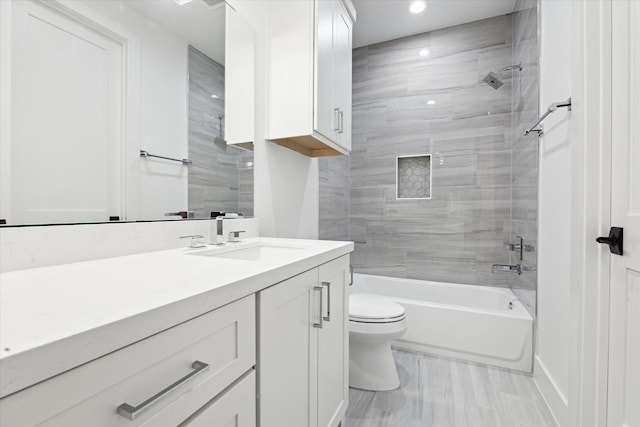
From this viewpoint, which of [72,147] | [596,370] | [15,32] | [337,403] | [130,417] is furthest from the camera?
[337,403]

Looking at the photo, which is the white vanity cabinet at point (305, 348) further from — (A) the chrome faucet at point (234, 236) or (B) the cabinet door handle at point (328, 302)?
(A) the chrome faucet at point (234, 236)

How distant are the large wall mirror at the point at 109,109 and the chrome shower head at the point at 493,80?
2089 millimetres

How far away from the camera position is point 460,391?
1754mm

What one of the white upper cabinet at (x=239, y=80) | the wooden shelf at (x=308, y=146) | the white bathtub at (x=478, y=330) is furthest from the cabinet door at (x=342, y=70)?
the white bathtub at (x=478, y=330)

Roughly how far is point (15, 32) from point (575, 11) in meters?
1.90

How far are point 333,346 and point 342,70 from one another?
1.60 m

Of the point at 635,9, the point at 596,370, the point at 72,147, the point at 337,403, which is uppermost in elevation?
the point at 635,9

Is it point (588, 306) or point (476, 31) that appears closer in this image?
point (588, 306)

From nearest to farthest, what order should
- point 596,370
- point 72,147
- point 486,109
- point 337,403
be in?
point 72,147 < point 596,370 < point 337,403 < point 486,109

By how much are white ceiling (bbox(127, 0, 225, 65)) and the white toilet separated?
5.25ft

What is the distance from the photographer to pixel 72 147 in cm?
83

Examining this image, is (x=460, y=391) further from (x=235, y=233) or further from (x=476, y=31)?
(x=476, y=31)

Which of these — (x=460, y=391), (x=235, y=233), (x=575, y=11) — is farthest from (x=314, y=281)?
(x=575, y=11)

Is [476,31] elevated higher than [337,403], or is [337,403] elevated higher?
[476,31]
